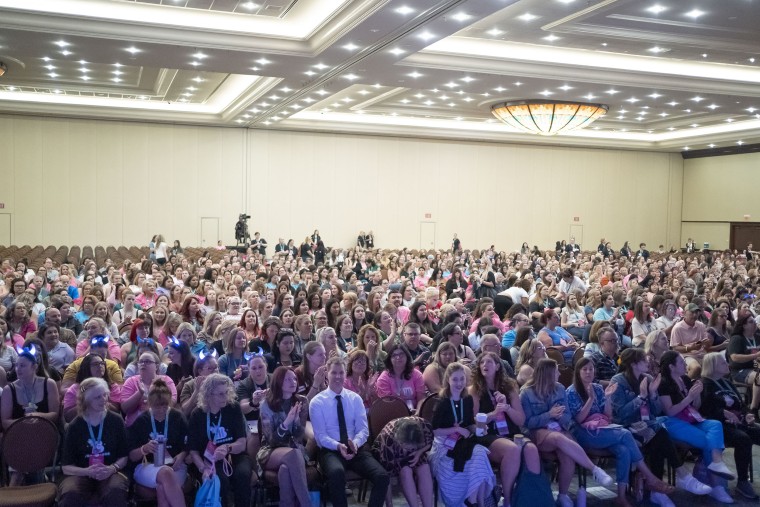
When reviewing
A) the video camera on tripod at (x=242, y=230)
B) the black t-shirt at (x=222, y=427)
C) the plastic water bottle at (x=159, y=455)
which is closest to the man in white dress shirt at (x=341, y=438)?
the black t-shirt at (x=222, y=427)

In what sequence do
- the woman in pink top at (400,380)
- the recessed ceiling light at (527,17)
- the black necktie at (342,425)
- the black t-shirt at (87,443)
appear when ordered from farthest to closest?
the recessed ceiling light at (527,17)
the woman in pink top at (400,380)
the black necktie at (342,425)
the black t-shirt at (87,443)

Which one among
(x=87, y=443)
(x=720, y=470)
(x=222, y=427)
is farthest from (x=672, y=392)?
(x=87, y=443)

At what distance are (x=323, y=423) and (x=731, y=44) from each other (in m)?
12.2

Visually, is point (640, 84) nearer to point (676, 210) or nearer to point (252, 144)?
point (252, 144)

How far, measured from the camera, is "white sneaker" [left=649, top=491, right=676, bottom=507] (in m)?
5.50

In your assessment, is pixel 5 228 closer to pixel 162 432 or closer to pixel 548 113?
pixel 548 113

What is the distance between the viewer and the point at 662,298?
9.74 metres

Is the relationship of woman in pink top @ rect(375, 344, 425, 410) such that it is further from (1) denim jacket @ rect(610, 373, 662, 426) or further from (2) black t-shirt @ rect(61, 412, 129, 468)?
(2) black t-shirt @ rect(61, 412, 129, 468)

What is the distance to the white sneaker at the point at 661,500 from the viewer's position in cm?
550

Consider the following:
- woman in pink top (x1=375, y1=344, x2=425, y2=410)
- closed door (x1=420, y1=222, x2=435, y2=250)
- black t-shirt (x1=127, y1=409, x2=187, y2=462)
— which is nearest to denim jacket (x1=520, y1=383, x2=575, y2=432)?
woman in pink top (x1=375, y1=344, x2=425, y2=410)

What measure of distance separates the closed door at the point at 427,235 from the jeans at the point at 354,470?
2314cm

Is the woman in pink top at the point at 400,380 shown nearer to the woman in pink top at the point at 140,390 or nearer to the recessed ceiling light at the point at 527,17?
the woman in pink top at the point at 140,390

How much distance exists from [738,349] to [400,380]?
4.30 metres

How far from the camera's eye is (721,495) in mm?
5723
